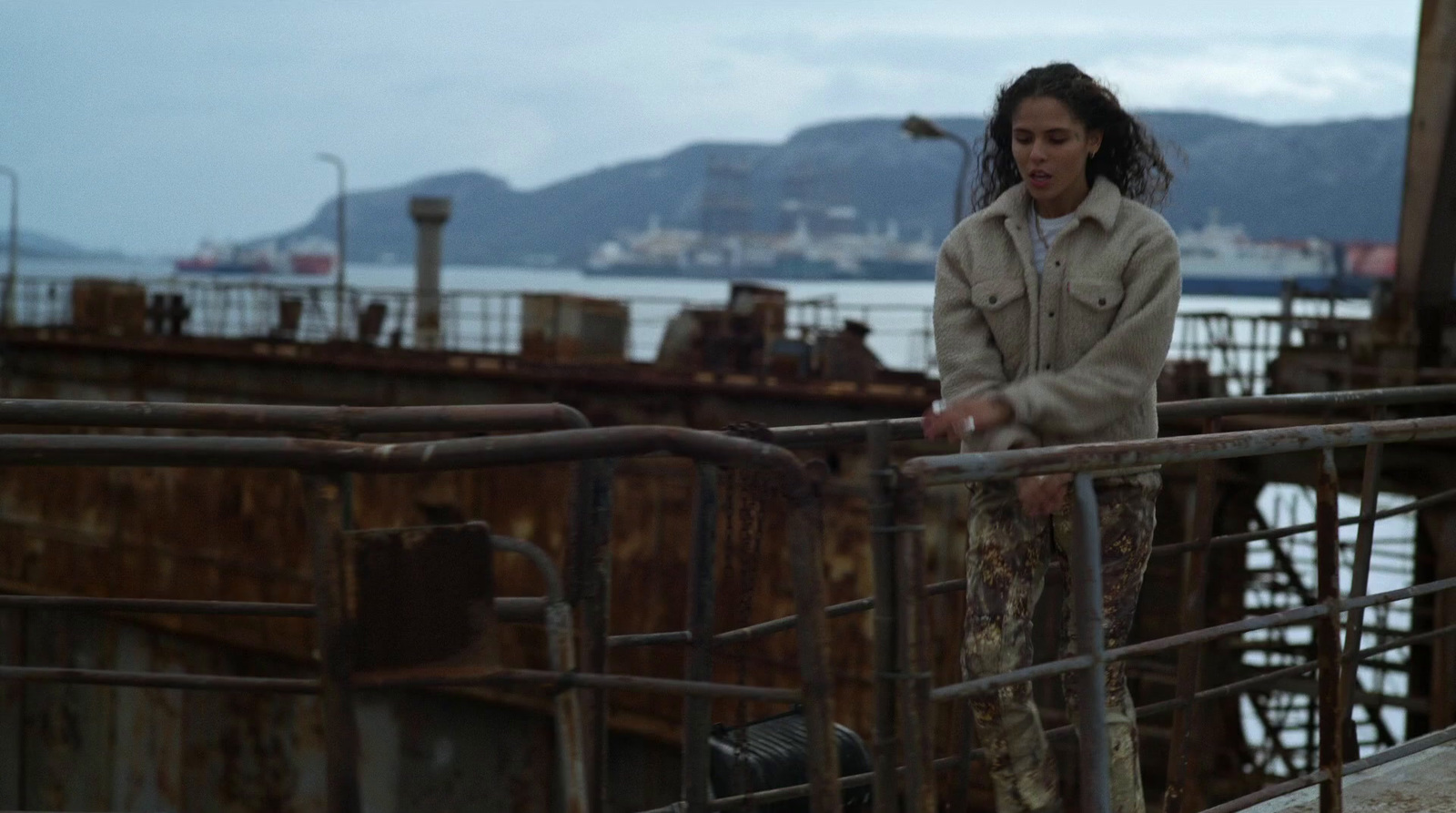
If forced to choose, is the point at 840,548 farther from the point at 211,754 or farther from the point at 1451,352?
the point at 211,754

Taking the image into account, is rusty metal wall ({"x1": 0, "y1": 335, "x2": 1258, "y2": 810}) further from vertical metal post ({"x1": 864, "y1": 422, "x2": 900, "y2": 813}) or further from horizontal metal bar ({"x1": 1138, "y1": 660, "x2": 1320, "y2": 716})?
vertical metal post ({"x1": 864, "y1": 422, "x2": 900, "y2": 813})

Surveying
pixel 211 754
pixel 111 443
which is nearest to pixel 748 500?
pixel 111 443

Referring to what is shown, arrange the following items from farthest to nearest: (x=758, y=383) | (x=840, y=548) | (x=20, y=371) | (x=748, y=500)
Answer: (x=20, y=371), (x=758, y=383), (x=840, y=548), (x=748, y=500)

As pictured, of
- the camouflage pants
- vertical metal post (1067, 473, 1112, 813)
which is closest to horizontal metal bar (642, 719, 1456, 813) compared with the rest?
the camouflage pants

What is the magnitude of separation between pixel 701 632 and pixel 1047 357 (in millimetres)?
1156

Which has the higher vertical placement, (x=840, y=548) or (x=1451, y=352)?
(x=1451, y=352)

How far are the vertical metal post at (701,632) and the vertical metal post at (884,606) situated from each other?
0.84m

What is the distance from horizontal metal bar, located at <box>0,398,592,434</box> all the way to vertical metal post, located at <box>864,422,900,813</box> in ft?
2.74

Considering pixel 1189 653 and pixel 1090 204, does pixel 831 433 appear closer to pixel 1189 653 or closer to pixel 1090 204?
pixel 1090 204

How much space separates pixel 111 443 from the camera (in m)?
2.79

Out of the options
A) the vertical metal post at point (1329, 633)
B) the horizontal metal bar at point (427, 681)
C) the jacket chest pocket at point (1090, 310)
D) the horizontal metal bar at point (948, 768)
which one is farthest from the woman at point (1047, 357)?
the horizontal metal bar at point (427, 681)

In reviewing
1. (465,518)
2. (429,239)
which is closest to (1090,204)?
(465,518)

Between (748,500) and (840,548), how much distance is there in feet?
42.1

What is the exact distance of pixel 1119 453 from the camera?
3.35m
